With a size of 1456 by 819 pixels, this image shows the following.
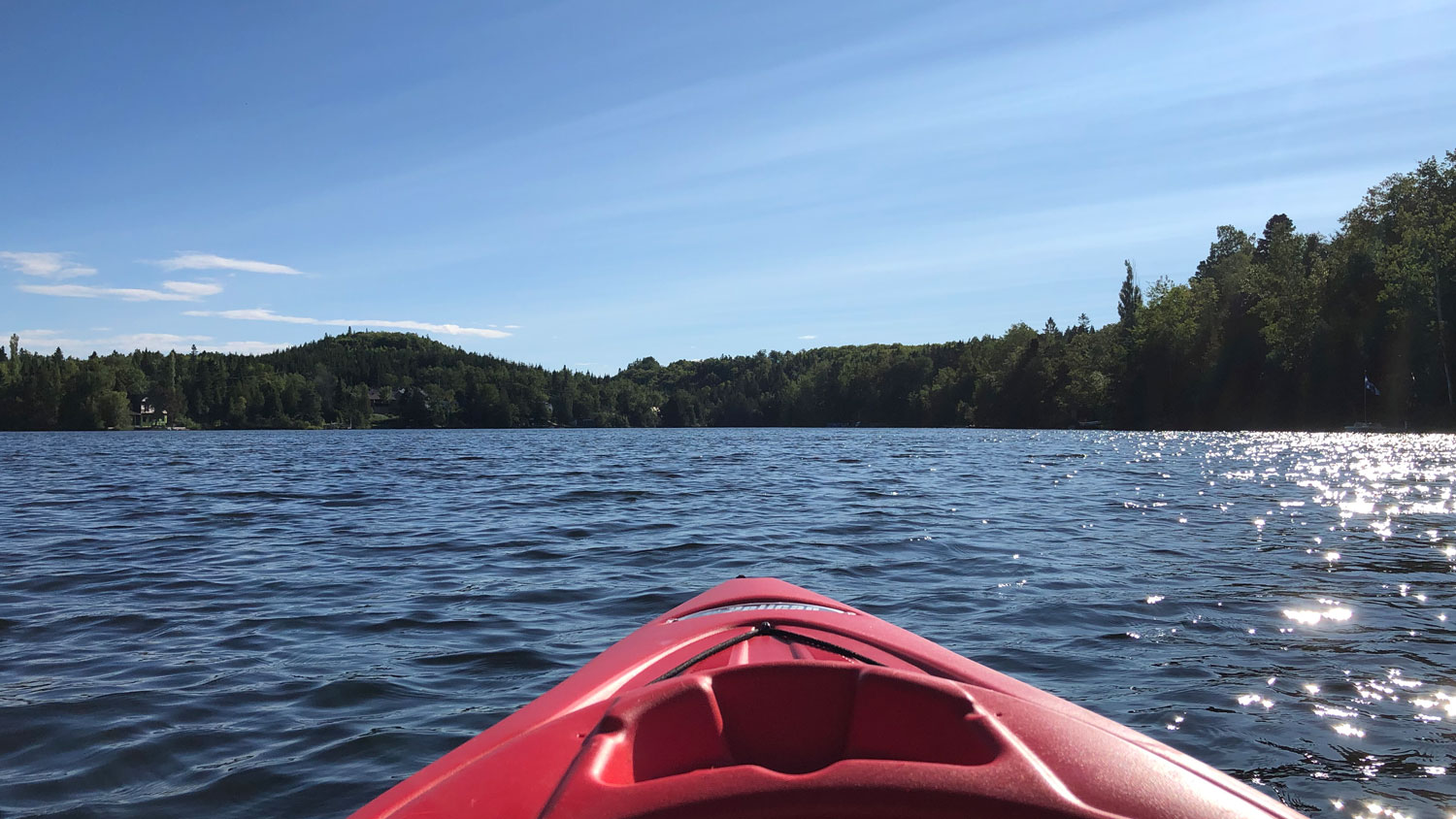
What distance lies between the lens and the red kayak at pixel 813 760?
1.58 m

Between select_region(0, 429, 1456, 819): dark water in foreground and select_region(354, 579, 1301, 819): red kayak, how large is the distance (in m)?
2.03

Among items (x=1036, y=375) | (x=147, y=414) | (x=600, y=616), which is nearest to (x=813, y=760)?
(x=600, y=616)

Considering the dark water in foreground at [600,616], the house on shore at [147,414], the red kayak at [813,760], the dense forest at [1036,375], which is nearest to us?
the red kayak at [813,760]

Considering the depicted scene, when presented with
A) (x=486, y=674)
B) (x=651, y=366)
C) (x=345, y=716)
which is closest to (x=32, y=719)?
(x=345, y=716)

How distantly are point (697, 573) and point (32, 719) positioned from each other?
17.3 feet

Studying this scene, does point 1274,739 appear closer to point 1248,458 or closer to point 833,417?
point 1248,458

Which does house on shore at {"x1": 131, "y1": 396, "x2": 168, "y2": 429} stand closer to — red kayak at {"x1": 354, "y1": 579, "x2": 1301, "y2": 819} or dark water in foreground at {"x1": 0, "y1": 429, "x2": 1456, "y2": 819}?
dark water in foreground at {"x1": 0, "y1": 429, "x2": 1456, "y2": 819}

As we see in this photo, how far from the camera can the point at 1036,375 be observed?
91.7 m

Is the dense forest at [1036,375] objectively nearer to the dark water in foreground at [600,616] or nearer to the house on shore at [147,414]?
the house on shore at [147,414]

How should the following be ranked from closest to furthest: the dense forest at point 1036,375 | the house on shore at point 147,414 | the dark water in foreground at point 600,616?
the dark water in foreground at point 600,616, the dense forest at point 1036,375, the house on shore at point 147,414

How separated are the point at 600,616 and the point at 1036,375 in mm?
91511

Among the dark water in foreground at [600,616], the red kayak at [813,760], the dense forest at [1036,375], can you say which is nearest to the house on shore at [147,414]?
the dense forest at [1036,375]

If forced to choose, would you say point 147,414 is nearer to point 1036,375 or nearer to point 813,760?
point 1036,375

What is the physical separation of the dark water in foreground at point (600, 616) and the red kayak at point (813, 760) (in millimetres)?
2031
